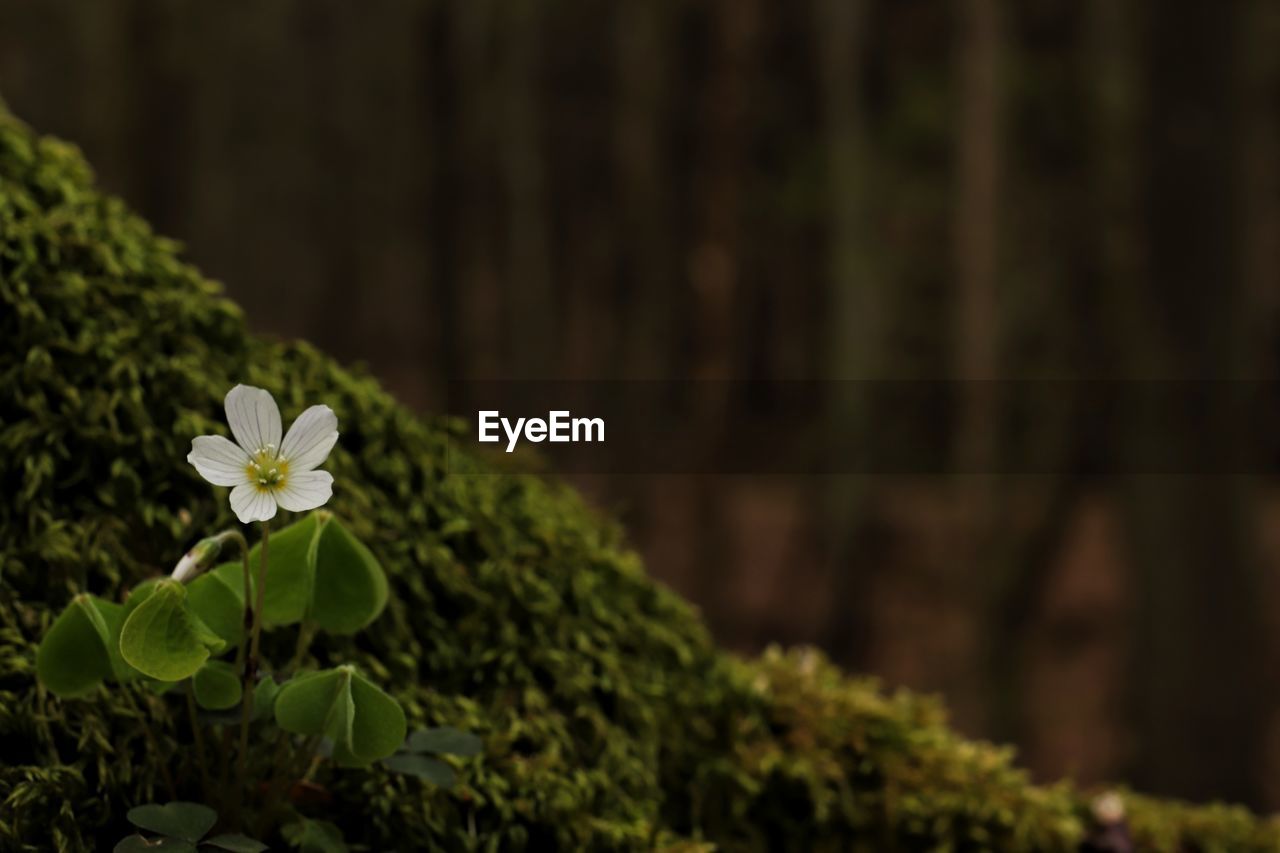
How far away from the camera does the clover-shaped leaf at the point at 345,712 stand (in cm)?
93

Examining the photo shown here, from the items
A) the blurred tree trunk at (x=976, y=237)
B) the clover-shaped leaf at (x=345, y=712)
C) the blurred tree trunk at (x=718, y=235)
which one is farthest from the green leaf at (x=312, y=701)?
the blurred tree trunk at (x=718, y=235)

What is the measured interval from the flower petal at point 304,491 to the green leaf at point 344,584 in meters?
0.09

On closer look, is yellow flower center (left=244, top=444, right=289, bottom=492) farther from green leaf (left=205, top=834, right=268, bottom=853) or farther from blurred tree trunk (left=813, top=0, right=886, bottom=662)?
blurred tree trunk (left=813, top=0, right=886, bottom=662)

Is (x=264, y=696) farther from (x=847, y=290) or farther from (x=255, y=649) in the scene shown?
(x=847, y=290)

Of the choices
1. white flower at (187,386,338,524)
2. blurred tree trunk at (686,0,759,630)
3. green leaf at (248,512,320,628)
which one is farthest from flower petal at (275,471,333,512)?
blurred tree trunk at (686,0,759,630)

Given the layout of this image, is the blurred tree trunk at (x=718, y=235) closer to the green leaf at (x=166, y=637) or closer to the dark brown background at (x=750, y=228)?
the dark brown background at (x=750, y=228)

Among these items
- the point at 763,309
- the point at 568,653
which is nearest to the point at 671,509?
the point at 763,309

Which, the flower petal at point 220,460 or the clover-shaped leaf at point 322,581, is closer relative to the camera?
the flower petal at point 220,460

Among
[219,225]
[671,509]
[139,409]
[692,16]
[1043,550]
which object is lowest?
[139,409]

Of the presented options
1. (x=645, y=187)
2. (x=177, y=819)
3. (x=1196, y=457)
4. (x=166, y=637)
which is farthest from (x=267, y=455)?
(x=645, y=187)

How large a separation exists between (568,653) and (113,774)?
18.6 inches

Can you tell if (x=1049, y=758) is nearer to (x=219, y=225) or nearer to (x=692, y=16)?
(x=692, y=16)

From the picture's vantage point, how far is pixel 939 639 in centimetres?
705

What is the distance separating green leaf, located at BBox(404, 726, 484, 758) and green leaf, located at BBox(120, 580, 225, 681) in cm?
21
